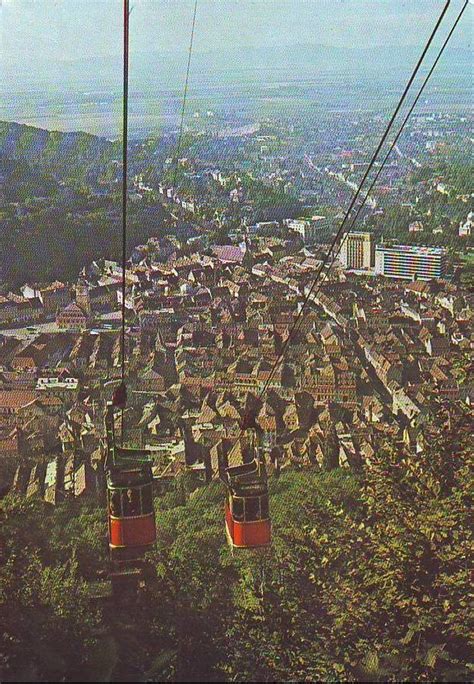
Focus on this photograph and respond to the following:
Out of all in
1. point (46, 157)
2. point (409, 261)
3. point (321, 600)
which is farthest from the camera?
point (46, 157)

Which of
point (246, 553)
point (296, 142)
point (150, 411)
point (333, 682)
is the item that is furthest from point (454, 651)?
point (296, 142)

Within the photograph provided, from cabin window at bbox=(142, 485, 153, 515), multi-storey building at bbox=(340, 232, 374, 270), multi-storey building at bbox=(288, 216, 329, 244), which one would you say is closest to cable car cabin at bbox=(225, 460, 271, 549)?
cabin window at bbox=(142, 485, 153, 515)

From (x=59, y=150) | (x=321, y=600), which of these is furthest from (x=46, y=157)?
(x=321, y=600)

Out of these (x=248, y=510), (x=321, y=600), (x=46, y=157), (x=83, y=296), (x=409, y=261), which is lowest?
(x=321, y=600)

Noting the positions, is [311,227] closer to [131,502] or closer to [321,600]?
[321,600]

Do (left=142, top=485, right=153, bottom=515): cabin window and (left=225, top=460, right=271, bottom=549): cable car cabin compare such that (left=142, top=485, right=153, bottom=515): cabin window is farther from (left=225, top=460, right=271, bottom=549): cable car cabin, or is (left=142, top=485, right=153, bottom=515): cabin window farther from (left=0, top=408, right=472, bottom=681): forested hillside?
(left=0, top=408, right=472, bottom=681): forested hillside

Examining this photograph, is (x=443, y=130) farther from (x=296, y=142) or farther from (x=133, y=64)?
(x=133, y=64)
